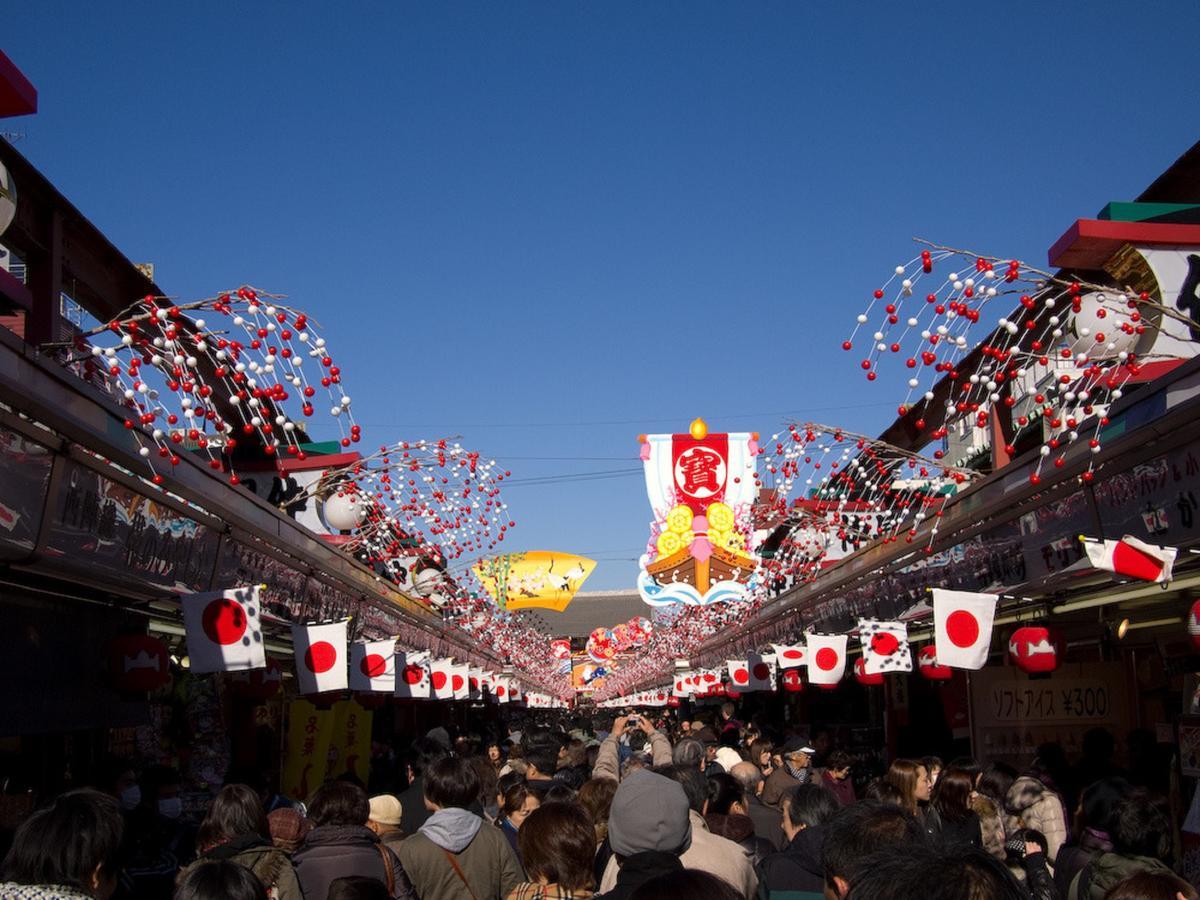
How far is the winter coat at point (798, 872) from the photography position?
5480 millimetres

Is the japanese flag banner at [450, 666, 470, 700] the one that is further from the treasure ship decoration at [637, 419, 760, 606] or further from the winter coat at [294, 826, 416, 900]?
the winter coat at [294, 826, 416, 900]

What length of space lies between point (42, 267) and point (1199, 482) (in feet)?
31.9

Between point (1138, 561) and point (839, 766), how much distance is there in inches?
195

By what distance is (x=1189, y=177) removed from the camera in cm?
1198

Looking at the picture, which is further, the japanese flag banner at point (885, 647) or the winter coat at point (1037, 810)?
the japanese flag banner at point (885, 647)

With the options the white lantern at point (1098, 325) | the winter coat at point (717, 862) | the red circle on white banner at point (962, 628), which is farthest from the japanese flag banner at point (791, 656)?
the winter coat at point (717, 862)

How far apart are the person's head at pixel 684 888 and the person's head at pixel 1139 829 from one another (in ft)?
9.90

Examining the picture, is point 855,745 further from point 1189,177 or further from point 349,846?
point 349,846

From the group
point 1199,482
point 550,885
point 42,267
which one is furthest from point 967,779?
point 42,267

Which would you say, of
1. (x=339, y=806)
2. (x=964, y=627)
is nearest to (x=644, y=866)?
(x=339, y=806)

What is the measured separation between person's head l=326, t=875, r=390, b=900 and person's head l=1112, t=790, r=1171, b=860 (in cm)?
317

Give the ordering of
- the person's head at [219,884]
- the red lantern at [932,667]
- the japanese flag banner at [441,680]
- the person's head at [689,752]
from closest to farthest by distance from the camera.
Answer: the person's head at [219,884]
the person's head at [689,752]
the red lantern at [932,667]
the japanese flag banner at [441,680]

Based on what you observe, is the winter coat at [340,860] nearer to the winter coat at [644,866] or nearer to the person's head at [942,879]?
the winter coat at [644,866]

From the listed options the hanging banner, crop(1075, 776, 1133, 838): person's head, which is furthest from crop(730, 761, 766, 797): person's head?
the hanging banner
